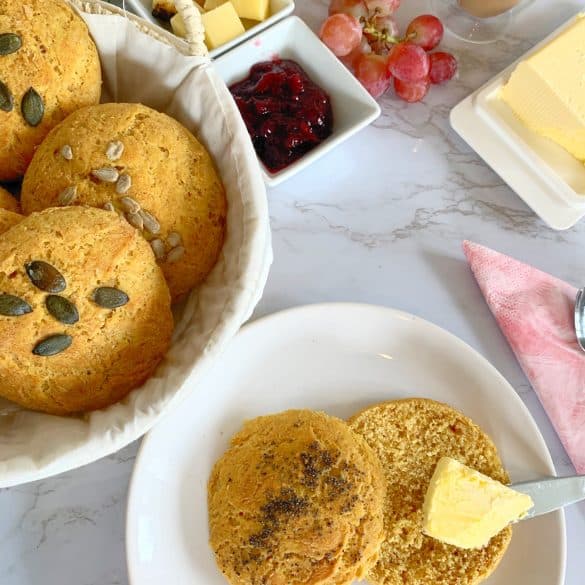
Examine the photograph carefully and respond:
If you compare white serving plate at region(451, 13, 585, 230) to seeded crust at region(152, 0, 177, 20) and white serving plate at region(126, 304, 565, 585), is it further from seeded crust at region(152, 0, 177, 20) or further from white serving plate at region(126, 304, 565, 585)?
seeded crust at region(152, 0, 177, 20)

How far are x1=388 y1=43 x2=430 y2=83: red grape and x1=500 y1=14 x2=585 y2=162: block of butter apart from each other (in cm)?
18

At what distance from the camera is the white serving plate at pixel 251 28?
1.29m

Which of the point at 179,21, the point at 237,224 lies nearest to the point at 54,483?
the point at 237,224

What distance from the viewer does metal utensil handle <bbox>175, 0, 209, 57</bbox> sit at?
887mm

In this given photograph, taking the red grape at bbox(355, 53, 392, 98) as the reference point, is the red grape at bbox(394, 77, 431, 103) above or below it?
below

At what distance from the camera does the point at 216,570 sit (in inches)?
44.8

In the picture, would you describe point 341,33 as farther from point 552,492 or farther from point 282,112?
point 552,492

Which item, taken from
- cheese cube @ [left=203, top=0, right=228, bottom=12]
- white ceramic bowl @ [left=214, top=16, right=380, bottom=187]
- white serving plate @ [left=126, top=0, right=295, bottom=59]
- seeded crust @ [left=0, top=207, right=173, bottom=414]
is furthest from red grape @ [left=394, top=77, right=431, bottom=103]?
seeded crust @ [left=0, top=207, right=173, bottom=414]

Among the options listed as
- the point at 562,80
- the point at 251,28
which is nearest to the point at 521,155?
the point at 562,80

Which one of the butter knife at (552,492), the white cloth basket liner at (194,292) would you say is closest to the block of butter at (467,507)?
the butter knife at (552,492)

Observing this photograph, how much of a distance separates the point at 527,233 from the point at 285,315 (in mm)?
540

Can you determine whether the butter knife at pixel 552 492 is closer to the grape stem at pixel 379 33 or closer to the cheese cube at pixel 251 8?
the grape stem at pixel 379 33

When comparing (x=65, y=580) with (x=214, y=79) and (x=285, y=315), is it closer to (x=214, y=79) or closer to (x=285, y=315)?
(x=285, y=315)

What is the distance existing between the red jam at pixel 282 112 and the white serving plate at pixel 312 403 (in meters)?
0.31
